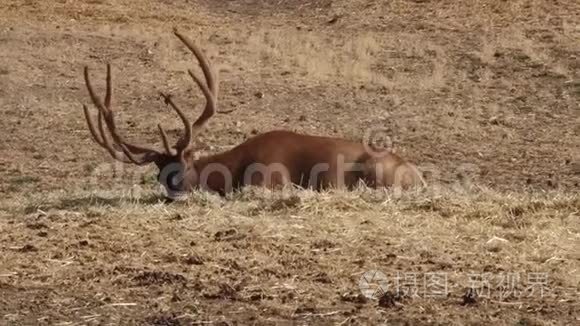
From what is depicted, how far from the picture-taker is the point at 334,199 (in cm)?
955

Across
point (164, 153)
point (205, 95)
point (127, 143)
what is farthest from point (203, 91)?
point (127, 143)

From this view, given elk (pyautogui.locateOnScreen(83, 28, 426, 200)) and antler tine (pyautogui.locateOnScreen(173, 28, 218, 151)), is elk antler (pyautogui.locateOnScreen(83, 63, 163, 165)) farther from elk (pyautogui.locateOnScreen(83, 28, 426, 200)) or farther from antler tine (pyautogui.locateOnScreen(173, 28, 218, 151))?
antler tine (pyautogui.locateOnScreen(173, 28, 218, 151))

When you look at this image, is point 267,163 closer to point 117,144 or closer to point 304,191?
point 304,191

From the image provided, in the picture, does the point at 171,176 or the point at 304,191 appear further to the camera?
the point at 171,176

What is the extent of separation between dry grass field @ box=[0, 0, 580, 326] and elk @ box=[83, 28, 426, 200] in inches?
14.3

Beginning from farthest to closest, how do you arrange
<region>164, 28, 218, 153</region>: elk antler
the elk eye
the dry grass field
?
<region>164, 28, 218, 153</region>: elk antler, the elk eye, the dry grass field

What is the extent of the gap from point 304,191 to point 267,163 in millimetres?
1168

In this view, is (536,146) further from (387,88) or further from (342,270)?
(342,270)

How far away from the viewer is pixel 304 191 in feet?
33.2

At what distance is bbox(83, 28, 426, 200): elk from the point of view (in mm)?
11133

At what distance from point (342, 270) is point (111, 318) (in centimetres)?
152

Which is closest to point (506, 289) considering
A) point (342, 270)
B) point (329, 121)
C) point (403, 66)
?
point (342, 270)

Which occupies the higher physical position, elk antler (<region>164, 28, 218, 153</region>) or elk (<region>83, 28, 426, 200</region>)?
elk antler (<region>164, 28, 218, 153</region>)

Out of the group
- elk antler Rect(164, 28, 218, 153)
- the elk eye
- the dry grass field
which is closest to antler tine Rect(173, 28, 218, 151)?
elk antler Rect(164, 28, 218, 153)
